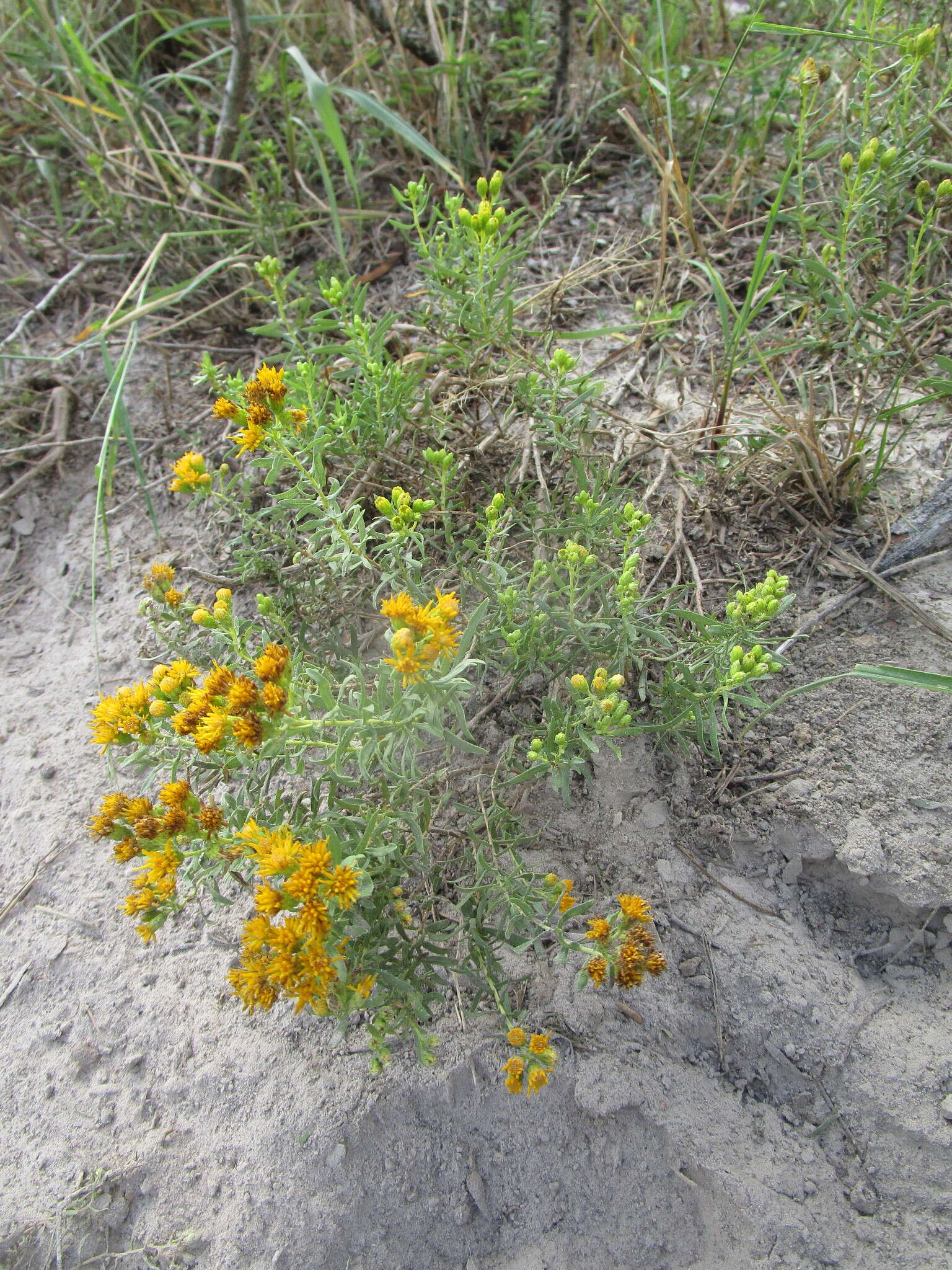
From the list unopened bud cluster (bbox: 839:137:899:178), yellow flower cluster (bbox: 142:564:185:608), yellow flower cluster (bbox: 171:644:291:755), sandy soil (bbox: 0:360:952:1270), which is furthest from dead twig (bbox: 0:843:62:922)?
unopened bud cluster (bbox: 839:137:899:178)

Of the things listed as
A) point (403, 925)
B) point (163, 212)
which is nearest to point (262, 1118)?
point (403, 925)

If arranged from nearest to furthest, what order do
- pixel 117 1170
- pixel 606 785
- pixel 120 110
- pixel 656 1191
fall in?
pixel 656 1191 → pixel 117 1170 → pixel 606 785 → pixel 120 110

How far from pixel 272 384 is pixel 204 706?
0.78m

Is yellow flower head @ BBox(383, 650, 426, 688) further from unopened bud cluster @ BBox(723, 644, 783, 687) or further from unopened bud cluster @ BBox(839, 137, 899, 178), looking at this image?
unopened bud cluster @ BBox(839, 137, 899, 178)

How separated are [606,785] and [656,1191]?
3.10ft

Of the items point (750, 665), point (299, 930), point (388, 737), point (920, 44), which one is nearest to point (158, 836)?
point (299, 930)

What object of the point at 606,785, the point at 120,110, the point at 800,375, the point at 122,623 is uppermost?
the point at 120,110

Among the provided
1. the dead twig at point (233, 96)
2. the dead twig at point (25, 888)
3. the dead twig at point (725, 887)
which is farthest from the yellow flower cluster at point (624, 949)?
the dead twig at point (233, 96)

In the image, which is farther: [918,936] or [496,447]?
[496,447]

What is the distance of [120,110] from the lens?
3330mm

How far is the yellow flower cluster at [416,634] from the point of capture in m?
1.63

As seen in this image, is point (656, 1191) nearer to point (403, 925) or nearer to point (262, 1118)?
point (403, 925)

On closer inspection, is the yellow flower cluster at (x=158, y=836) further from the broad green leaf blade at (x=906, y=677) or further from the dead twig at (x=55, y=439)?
the dead twig at (x=55, y=439)

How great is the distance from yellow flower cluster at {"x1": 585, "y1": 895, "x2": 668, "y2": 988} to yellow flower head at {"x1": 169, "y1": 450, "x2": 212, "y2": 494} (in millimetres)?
1519
